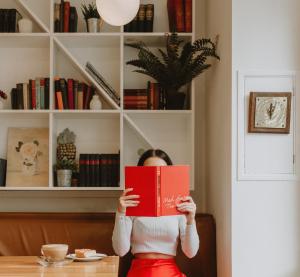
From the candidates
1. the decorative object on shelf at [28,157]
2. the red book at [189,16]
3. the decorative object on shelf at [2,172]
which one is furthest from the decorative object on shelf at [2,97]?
the red book at [189,16]

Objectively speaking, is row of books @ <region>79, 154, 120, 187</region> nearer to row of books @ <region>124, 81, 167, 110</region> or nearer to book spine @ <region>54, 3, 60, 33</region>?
row of books @ <region>124, 81, 167, 110</region>

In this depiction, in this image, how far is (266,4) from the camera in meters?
2.76

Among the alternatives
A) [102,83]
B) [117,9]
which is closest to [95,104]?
[102,83]

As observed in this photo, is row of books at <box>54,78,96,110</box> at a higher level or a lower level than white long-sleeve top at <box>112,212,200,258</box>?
higher

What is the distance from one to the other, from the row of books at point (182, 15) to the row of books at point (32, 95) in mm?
934

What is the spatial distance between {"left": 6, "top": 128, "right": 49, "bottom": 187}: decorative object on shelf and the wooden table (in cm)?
105

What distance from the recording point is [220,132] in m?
3.02

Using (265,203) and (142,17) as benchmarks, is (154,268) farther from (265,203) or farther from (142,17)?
(142,17)

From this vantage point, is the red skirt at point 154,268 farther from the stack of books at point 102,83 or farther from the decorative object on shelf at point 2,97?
the decorative object on shelf at point 2,97

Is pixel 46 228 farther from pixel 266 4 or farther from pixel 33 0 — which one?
pixel 266 4

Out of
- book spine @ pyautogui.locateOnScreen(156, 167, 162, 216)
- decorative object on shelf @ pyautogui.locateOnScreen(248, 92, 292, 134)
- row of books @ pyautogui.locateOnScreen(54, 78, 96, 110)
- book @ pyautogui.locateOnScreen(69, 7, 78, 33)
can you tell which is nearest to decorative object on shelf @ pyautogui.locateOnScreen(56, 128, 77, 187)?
row of books @ pyautogui.locateOnScreen(54, 78, 96, 110)

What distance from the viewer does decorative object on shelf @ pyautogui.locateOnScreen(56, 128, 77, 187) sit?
3.27 m

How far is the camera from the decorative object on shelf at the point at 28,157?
134 inches

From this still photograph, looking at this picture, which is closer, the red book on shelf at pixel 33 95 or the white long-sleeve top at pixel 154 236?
the white long-sleeve top at pixel 154 236
